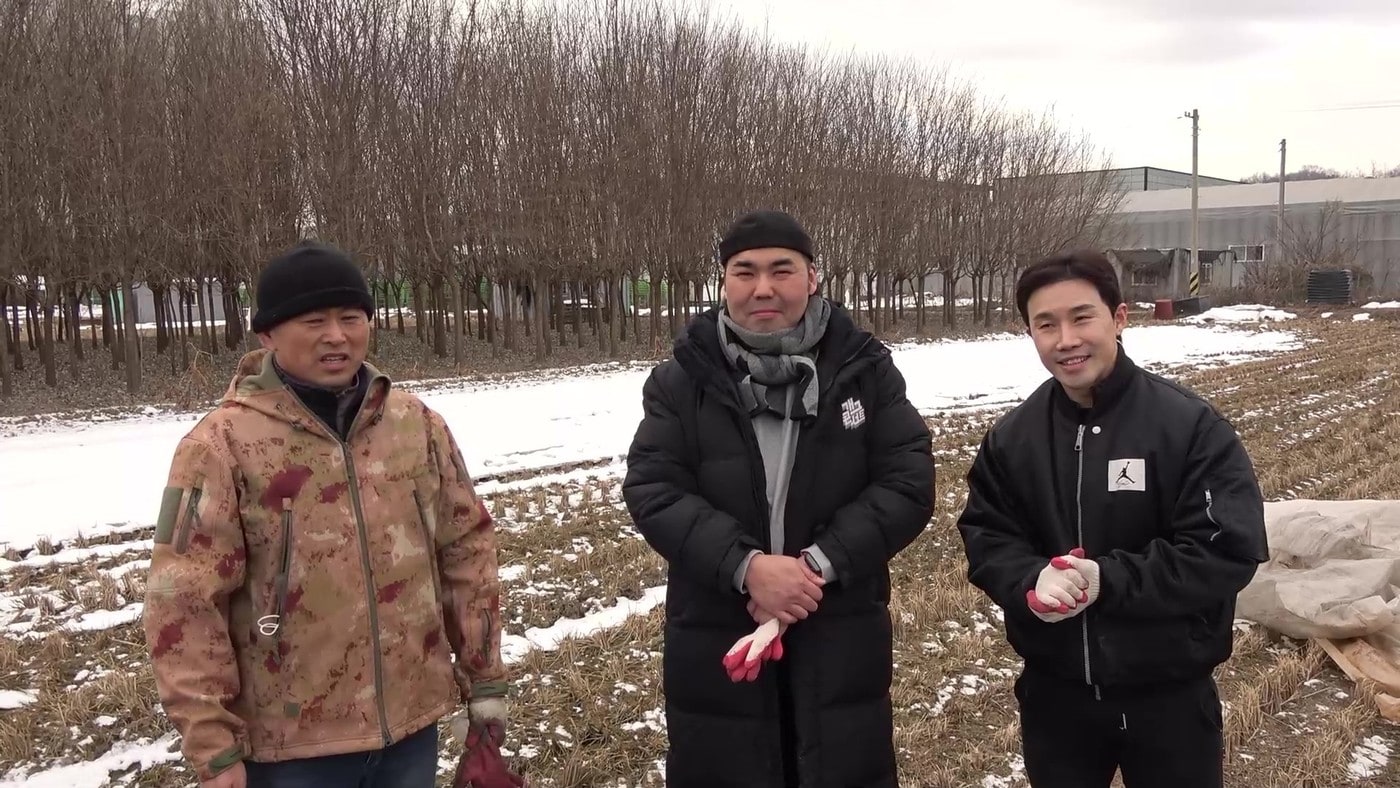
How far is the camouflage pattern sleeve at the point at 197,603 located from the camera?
194cm

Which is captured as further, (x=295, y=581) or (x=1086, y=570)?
(x=1086, y=570)

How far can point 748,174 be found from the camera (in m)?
25.8

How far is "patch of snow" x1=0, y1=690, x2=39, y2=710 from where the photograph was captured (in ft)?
13.2

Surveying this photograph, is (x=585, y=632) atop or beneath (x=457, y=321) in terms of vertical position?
beneath

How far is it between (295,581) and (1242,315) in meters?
40.2

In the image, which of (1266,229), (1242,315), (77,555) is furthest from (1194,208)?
(77,555)

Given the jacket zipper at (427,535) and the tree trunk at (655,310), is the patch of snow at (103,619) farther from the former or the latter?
the tree trunk at (655,310)

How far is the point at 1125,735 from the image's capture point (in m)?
2.37

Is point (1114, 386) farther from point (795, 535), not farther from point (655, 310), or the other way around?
point (655, 310)

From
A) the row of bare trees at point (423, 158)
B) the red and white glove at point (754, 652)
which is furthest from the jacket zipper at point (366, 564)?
the row of bare trees at point (423, 158)

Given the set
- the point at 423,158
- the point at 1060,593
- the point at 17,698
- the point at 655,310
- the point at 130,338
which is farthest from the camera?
the point at 655,310

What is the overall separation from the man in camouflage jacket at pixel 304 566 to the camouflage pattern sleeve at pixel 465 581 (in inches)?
2.5

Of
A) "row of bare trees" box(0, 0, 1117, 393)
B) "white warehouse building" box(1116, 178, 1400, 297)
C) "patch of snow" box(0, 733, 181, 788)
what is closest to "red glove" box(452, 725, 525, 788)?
"patch of snow" box(0, 733, 181, 788)

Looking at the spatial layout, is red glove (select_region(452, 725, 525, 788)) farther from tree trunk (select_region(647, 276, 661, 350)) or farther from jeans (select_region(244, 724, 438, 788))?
tree trunk (select_region(647, 276, 661, 350))
